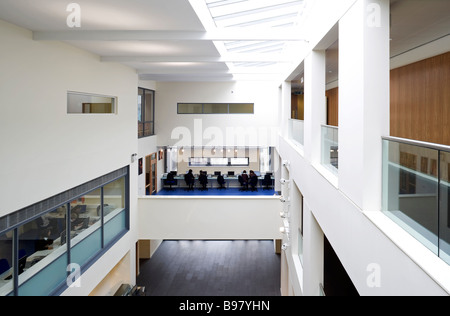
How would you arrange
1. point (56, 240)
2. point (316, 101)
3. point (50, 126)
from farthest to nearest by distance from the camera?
point (56, 240)
point (50, 126)
point (316, 101)

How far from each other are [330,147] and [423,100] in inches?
80.5

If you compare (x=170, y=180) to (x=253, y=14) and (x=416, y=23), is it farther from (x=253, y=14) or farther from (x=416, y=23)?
(x=416, y=23)

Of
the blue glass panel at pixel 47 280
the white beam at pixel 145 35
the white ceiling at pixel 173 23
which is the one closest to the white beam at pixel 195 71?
the white ceiling at pixel 173 23

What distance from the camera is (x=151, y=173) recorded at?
40.0 feet

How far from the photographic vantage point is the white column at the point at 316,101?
180 inches

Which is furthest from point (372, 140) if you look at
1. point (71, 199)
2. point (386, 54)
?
point (71, 199)

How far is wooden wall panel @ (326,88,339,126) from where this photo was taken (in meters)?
10.4

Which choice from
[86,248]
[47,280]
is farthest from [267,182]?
[47,280]

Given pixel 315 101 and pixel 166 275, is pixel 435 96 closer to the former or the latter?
pixel 315 101

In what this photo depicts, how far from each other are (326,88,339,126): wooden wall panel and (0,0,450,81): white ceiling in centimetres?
429

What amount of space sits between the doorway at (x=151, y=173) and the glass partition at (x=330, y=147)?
8284mm

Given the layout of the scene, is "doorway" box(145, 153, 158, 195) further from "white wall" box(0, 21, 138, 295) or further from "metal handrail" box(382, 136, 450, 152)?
"metal handrail" box(382, 136, 450, 152)

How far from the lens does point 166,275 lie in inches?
390
